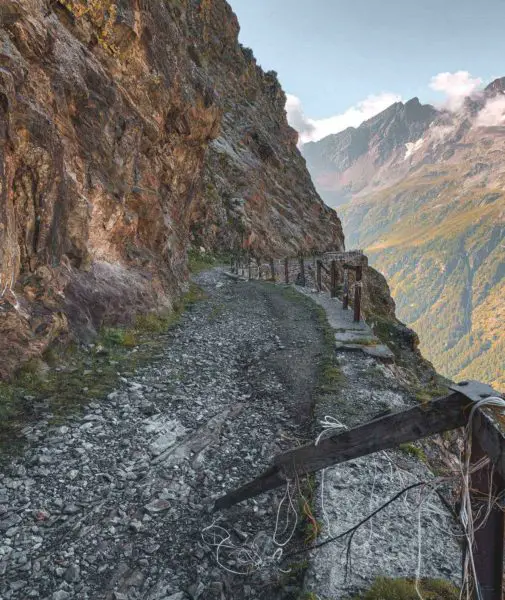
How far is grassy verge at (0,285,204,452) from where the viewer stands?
7555 mm

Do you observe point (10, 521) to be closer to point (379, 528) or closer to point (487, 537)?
point (379, 528)

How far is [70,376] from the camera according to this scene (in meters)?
9.31

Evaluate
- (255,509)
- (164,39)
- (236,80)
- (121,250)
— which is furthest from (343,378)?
(236,80)

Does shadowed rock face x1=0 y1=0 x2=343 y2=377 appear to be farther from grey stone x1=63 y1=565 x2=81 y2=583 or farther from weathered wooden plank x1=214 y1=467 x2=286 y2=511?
weathered wooden plank x1=214 y1=467 x2=286 y2=511

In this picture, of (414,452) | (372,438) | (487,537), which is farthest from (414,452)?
(487,537)

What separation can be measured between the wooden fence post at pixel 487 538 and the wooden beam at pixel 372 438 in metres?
0.29

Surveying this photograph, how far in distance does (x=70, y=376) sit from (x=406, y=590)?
823 centimetres

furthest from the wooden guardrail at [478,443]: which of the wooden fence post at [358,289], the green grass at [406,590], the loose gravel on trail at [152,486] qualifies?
the wooden fence post at [358,289]

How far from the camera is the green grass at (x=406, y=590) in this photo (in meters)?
4.36

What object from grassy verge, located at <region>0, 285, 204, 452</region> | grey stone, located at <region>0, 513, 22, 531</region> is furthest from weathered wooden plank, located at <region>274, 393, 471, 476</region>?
grassy verge, located at <region>0, 285, 204, 452</region>

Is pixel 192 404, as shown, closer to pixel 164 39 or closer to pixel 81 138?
pixel 81 138

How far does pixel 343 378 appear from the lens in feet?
35.5

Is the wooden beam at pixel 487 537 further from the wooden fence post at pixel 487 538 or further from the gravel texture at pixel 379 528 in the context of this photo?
the gravel texture at pixel 379 528

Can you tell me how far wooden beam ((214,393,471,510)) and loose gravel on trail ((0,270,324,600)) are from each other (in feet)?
3.90
